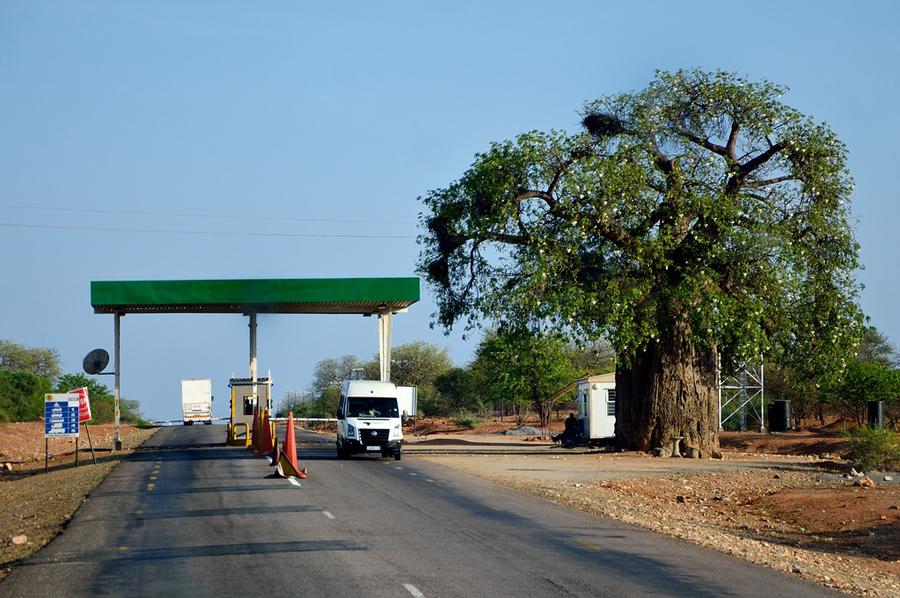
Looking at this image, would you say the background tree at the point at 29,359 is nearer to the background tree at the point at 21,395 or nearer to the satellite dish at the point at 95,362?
the background tree at the point at 21,395

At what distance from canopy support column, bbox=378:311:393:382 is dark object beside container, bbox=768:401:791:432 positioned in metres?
19.6

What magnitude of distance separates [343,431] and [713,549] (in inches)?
827

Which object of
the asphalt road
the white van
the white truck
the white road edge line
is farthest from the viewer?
the white truck

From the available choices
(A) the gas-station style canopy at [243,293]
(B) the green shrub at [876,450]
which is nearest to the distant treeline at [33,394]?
(A) the gas-station style canopy at [243,293]

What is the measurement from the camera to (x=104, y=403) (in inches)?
3885

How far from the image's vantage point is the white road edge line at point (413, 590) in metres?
11.0

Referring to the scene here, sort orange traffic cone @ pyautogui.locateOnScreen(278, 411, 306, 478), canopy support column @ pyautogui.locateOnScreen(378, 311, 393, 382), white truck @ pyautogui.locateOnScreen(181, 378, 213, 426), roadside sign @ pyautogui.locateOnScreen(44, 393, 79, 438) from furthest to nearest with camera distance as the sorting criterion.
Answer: white truck @ pyautogui.locateOnScreen(181, 378, 213, 426) → canopy support column @ pyautogui.locateOnScreen(378, 311, 393, 382) → roadside sign @ pyautogui.locateOnScreen(44, 393, 79, 438) → orange traffic cone @ pyautogui.locateOnScreen(278, 411, 306, 478)

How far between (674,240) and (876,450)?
861 centimetres

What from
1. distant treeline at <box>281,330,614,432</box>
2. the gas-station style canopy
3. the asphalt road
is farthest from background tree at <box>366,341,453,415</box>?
the asphalt road

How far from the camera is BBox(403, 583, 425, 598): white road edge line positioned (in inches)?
434

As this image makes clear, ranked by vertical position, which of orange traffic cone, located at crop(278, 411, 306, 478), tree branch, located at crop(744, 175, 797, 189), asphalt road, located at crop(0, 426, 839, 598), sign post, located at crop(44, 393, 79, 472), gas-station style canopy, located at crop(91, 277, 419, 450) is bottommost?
asphalt road, located at crop(0, 426, 839, 598)

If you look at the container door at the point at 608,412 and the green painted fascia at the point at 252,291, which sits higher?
the green painted fascia at the point at 252,291

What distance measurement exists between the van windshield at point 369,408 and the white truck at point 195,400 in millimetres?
47772

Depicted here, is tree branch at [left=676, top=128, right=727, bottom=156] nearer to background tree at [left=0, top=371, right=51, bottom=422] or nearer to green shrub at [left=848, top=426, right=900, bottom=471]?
green shrub at [left=848, top=426, right=900, bottom=471]
